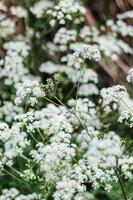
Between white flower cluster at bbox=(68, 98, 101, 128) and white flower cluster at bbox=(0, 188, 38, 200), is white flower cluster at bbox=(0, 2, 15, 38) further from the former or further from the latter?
white flower cluster at bbox=(0, 188, 38, 200)

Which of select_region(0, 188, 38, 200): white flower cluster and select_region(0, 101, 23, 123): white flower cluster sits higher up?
select_region(0, 101, 23, 123): white flower cluster

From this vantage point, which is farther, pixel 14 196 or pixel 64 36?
pixel 64 36

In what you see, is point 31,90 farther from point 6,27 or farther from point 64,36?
point 6,27

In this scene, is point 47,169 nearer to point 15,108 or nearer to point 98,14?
point 15,108

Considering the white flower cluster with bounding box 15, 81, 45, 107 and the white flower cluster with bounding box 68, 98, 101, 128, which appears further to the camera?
the white flower cluster with bounding box 68, 98, 101, 128

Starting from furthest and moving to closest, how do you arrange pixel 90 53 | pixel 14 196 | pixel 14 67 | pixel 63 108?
1. pixel 14 67
2. pixel 63 108
3. pixel 14 196
4. pixel 90 53

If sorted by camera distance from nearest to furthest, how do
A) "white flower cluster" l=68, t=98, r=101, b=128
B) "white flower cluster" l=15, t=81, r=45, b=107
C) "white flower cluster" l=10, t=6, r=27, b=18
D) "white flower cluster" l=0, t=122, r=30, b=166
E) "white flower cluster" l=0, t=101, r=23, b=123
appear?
"white flower cluster" l=15, t=81, r=45, b=107 < "white flower cluster" l=0, t=122, r=30, b=166 < "white flower cluster" l=68, t=98, r=101, b=128 < "white flower cluster" l=0, t=101, r=23, b=123 < "white flower cluster" l=10, t=6, r=27, b=18

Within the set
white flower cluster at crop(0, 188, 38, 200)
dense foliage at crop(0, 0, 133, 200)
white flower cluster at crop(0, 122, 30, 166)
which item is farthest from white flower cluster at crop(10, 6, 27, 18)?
white flower cluster at crop(0, 188, 38, 200)

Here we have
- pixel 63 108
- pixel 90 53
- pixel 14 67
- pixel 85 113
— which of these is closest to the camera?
pixel 90 53

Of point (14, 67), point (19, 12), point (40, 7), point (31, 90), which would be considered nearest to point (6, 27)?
point (19, 12)

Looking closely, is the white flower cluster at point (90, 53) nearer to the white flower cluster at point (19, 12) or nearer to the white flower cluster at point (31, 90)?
the white flower cluster at point (31, 90)

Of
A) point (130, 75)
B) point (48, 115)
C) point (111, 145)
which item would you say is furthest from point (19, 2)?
point (111, 145)
